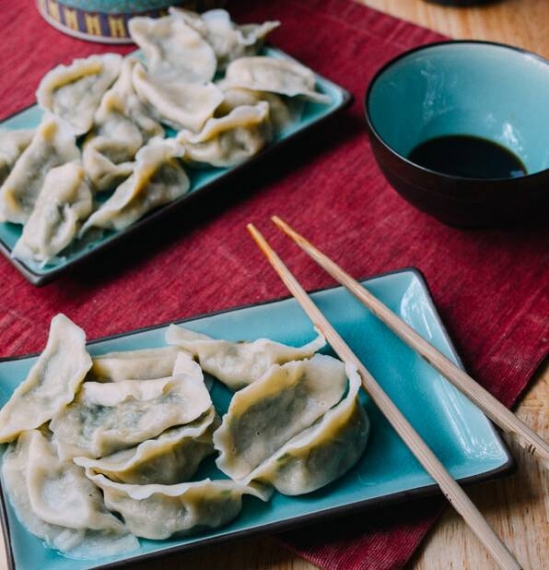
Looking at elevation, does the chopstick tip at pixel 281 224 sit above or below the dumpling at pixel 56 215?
below

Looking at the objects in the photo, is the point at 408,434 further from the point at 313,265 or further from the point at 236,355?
the point at 313,265

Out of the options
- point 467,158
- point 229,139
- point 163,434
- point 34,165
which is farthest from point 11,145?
point 467,158

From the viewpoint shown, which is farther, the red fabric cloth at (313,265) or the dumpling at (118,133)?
the dumpling at (118,133)

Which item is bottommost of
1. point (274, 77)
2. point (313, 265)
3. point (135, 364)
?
point (313, 265)

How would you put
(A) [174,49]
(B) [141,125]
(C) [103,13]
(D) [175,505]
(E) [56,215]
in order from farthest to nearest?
(C) [103,13]
(A) [174,49]
(B) [141,125]
(E) [56,215]
(D) [175,505]

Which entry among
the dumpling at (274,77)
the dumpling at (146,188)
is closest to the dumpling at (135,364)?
the dumpling at (146,188)

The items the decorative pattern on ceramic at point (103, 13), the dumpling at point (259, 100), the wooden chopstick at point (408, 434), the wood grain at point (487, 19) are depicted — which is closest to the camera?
the wooden chopstick at point (408, 434)

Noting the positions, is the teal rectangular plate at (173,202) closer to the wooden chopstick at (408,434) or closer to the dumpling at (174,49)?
the dumpling at (174,49)
